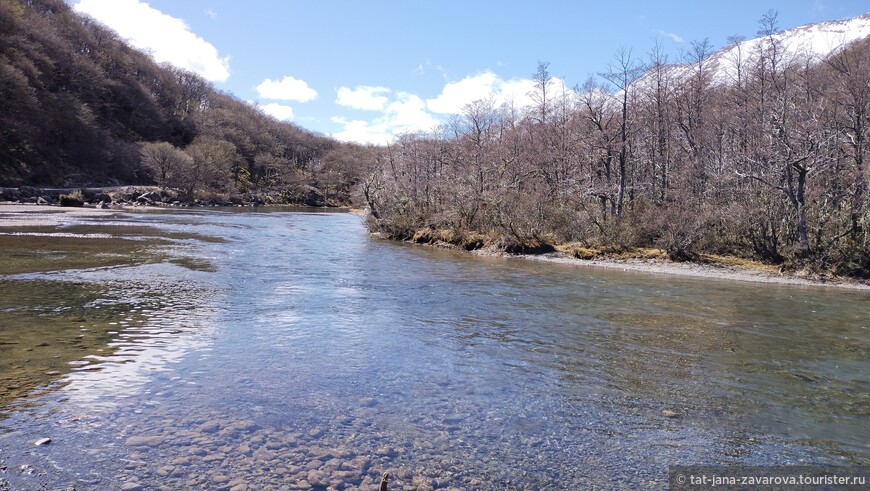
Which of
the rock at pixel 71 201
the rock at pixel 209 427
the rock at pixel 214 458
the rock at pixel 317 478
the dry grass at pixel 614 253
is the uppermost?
the rock at pixel 71 201

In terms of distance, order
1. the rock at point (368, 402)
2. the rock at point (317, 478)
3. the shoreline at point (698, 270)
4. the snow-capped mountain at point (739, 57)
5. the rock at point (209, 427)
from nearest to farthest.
A: 1. the rock at point (317, 478)
2. the rock at point (209, 427)
3. the rock at point (368, 402)
4. the shoreline at point (698, 270)
5. the snow-capped mountain at point (739, 57)

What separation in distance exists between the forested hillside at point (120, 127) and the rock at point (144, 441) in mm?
84293

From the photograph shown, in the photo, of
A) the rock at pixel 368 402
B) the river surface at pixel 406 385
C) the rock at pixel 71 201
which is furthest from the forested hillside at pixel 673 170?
the rock at pixel 71 201

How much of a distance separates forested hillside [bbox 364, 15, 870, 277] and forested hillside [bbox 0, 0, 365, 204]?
6155 centimetres

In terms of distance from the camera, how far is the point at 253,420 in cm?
687

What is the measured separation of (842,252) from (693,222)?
6.37 m

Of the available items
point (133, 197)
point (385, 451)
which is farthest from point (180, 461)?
point (133, 197)

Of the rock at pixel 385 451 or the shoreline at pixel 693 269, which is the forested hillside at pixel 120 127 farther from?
the rock at pixel 385 451

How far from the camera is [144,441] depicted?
6.13 metres

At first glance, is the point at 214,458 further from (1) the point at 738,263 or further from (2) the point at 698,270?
(1) the point at 738,263

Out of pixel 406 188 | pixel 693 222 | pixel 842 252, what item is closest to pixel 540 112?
pixel 406 188

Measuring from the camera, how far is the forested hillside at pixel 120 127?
8400 centimetres

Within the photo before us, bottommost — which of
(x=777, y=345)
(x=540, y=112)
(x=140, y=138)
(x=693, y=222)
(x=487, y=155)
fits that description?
(x=777, y=345)

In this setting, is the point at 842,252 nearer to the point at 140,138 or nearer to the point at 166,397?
the point at 166,397
